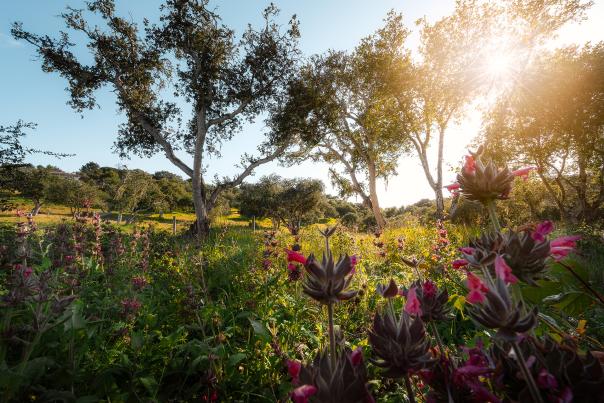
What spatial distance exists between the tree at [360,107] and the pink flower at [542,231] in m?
15.0

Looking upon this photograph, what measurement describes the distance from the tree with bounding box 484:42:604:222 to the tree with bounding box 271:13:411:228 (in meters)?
5.39

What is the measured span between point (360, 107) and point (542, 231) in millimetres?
19471

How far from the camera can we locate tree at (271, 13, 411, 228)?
1555 cm

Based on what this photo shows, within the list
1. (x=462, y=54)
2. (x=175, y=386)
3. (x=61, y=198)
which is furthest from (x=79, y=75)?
(x=61, y=198)

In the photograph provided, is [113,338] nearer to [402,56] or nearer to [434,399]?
[434,399]

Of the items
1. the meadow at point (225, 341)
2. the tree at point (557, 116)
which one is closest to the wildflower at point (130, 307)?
the meadow at point (225, 341)

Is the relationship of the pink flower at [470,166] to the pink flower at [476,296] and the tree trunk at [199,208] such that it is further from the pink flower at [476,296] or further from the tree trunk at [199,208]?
the tree trunk at [199,208]

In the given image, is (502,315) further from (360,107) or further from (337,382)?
(360,107)

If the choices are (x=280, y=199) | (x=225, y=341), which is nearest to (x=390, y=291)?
(x=225, y=341)

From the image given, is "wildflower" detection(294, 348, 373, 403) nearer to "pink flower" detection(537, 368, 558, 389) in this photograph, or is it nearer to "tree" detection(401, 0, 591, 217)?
"pink flower" detection(537, 368, 558, 389)

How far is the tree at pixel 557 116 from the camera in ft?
41.9

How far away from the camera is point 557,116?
1359cm

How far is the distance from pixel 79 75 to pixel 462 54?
1835 cm

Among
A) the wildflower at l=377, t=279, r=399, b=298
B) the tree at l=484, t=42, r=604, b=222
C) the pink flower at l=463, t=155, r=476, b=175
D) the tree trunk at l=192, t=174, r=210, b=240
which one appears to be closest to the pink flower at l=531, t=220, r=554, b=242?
the pink flower at l=463, t=155, r=476, b=175
